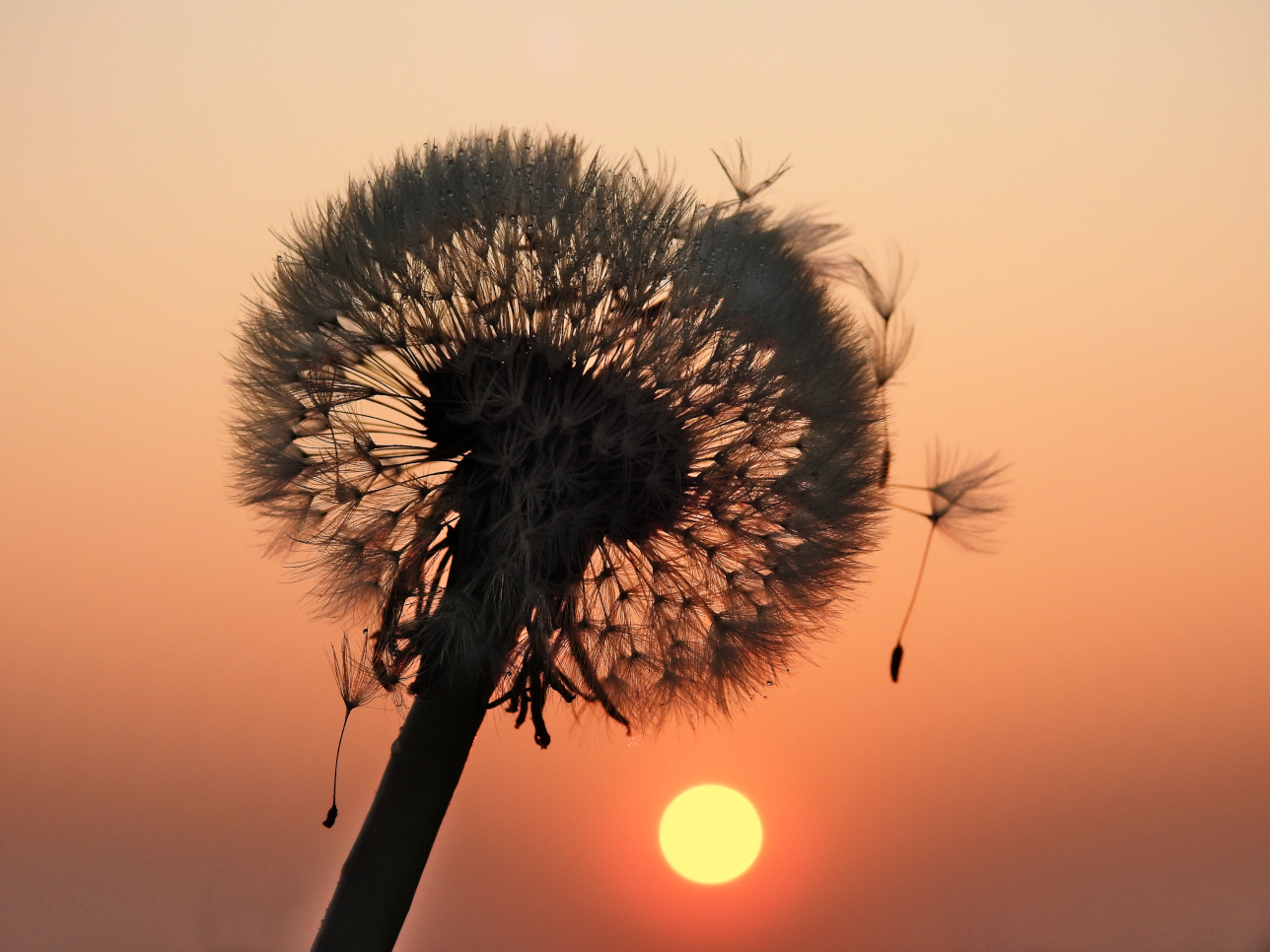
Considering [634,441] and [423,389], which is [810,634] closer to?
[634,441]

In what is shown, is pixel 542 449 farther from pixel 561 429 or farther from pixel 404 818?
pixel 404 818

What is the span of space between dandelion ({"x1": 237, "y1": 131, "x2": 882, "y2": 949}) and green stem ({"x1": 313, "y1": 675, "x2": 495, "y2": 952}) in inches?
0.5

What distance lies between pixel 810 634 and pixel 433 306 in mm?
2382

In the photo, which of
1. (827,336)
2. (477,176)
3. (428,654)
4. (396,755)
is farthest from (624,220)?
(396,755)

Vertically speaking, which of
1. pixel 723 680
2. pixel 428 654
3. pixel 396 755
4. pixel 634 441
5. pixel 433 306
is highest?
pixel 433 306

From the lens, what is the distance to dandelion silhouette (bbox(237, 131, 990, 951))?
4.90 m

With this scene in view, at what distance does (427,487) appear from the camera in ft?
17.2

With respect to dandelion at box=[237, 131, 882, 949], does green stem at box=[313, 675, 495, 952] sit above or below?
below

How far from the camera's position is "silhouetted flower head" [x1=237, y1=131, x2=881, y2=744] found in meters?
4.90

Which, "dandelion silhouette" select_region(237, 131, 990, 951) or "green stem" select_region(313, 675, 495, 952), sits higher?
"dandelion silhouette" select_region(237, 131, 990, 951)

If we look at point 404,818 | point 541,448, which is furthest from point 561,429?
point 404,818

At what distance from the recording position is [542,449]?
4992mm

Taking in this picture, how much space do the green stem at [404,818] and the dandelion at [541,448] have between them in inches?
0.5

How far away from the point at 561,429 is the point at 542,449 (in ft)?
0.55
